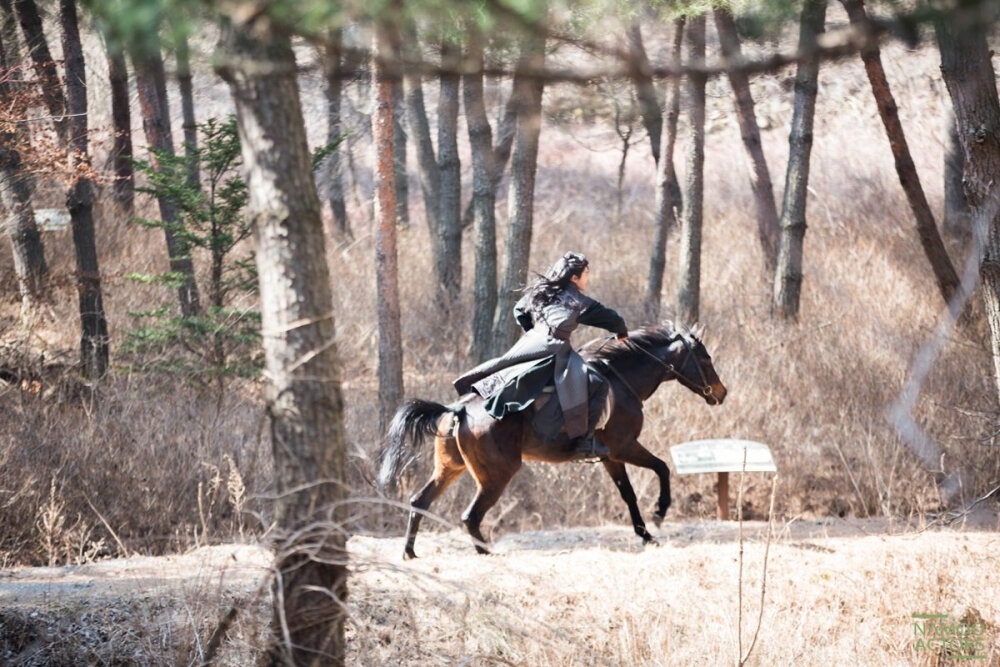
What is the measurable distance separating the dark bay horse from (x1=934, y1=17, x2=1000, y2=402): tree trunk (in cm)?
295

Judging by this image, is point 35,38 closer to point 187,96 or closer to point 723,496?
point 187,96

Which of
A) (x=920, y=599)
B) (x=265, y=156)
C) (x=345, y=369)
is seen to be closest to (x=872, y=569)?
(x=920, y=599)

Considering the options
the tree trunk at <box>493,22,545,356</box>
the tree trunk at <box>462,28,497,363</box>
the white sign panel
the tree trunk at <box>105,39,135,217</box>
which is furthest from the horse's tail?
the tree trunk at <box>105,39,135,217</box>

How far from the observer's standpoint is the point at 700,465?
11.6 meters

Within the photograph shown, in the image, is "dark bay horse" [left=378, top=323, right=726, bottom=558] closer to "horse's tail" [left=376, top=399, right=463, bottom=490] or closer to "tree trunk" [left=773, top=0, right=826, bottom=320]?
"horse's tail" [left=376, top=399, right=463, bottom=490]

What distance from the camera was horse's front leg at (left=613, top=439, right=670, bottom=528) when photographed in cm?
1034

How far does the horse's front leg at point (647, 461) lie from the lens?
33.9 feet

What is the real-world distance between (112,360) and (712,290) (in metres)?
10.4

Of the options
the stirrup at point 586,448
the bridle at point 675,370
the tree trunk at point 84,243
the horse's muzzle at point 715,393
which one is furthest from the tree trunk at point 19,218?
the horse's muzzle at point 715,393

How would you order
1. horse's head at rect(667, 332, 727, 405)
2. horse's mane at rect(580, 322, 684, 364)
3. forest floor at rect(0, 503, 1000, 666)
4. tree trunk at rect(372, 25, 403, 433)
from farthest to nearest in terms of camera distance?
tree trunk at rect(372, 25, 403, 433) < horse's head at rect(667, 332, 727, 405) < horse's mane at rect(580, 322, 684, 364) < forest floor at rect(0, 503, 1000, 666)

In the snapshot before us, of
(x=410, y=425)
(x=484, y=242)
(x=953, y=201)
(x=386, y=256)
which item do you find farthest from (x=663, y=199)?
(x=410, y=425)

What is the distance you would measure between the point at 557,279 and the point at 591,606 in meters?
3.09

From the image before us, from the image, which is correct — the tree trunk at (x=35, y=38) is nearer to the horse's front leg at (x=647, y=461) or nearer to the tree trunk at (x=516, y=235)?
the tree trunk at (x=516, y=235)

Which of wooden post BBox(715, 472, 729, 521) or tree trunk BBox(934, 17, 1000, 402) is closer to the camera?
tree trunk BBox(934, 17, 1000, 402)
